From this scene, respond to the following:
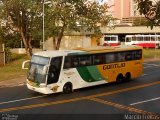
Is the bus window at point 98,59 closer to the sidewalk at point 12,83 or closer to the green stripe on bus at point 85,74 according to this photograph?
the green stripe on bus at point 85,74

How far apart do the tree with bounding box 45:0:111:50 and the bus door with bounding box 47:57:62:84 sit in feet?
53.7

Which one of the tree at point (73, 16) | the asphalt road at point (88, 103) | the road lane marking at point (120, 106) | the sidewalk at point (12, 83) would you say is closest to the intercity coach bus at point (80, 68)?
the asphalt road at point (88, 103)

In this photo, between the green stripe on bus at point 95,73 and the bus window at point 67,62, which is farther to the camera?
the green stripe on bus at point 95,73

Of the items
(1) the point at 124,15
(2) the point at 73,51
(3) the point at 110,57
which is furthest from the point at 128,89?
(1) the point at 124,15

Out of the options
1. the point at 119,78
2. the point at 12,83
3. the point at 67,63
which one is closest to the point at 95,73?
the point at 67,63

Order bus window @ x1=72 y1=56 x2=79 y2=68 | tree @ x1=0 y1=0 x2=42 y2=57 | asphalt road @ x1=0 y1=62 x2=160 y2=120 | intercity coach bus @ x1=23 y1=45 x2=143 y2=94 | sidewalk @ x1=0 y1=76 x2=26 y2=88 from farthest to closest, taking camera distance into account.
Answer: tree @ x1=0 y1=0 x2=42 y2=57 → sidewalk @ x1=0 y1=76 x2=26 y2=88 → bus window @ x1=72 y1=56 x2=79 y2=68 → intercity coach bus @ x1=23 y1=45 x2=143 y2=94 → asphalt road @ x1=0 y1=62 x2=160 y2=120

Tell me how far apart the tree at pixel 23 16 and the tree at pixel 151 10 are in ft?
87.1

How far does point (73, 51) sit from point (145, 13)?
1186 cm

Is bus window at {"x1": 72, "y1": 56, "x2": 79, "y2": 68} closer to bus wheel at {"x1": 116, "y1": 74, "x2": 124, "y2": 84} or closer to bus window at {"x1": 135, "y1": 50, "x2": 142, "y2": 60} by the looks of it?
bus wheel at {"x1": 116, "y1": 74, "x2": 124, "y2": 84}

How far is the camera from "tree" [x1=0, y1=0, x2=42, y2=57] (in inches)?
1454

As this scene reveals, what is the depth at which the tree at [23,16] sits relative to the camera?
3694 cm

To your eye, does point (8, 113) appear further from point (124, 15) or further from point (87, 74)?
point (124, 15)

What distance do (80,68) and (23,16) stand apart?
1921 cm

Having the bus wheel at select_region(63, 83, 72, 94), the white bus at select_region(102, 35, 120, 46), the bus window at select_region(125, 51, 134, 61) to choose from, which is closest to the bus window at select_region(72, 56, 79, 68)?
the bus wheel at select_region(63, 83, 72, 94)
